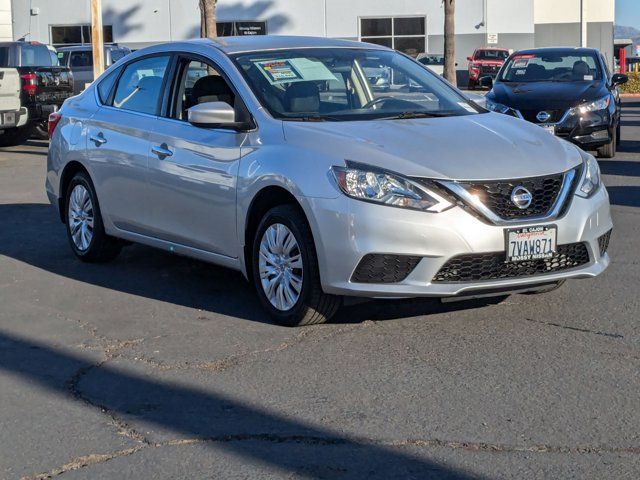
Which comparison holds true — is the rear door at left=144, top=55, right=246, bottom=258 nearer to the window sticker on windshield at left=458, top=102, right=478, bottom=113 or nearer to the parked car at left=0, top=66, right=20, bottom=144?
the window sticker on windshield at left=458, top=102, right=478, bottom=113

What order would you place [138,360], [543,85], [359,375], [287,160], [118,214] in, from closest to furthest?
[359,375] → [138,360] → [287,160] → [118,214] → [543,85]

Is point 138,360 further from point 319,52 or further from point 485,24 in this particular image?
point 485,24

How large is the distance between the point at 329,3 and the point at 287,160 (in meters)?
43.1

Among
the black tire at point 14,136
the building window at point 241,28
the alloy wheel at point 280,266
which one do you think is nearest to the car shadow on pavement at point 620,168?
the alloy wheel at point 280,266

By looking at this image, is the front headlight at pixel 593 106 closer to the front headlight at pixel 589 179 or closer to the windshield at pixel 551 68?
the windshield at pixel 551 68

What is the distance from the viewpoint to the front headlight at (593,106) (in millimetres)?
14234

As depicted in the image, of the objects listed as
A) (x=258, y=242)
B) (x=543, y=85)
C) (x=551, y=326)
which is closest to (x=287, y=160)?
(x=258, y=242)

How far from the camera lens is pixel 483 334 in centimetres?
613

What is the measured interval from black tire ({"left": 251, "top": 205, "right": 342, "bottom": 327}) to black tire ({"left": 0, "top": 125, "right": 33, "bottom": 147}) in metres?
14.0

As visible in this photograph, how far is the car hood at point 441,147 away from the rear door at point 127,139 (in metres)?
1.50

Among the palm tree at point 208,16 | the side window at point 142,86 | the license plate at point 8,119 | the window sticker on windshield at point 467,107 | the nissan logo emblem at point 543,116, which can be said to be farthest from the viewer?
the palm tree at point 208,16

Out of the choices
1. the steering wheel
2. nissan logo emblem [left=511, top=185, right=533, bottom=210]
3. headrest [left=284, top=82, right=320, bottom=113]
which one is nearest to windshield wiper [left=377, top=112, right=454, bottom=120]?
the steering wheel

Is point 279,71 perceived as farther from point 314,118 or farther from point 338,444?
point 338,444

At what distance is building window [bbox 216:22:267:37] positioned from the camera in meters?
→ 49.3
